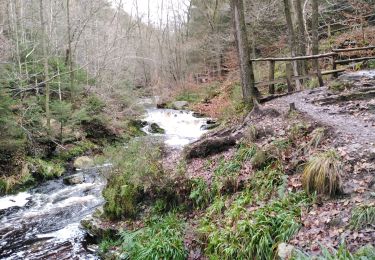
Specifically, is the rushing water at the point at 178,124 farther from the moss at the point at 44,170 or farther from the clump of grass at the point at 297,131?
the clump of grass at the point at 297,131

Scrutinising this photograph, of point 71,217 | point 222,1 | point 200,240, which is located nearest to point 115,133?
point 71,217

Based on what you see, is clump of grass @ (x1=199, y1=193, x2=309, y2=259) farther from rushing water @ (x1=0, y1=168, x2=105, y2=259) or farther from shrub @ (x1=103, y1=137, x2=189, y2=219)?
rushing water @ (x1=0, y1=168, x2=105, y2=259)

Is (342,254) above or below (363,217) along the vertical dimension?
below

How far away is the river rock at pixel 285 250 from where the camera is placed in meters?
4.40

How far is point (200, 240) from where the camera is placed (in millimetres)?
6020

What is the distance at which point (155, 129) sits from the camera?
834 inches

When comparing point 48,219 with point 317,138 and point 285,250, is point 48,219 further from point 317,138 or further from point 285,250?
point 317,138

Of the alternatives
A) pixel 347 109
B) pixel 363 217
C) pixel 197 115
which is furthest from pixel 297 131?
pixel 197 115

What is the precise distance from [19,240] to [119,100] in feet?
44.2

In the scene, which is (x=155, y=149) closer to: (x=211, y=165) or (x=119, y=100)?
(x=211, y=165)

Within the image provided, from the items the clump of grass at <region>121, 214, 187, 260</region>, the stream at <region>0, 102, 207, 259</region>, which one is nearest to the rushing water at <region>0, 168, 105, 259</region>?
the stream at <region>0, 102, 207, 259</region>

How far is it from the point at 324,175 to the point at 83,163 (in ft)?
37.8

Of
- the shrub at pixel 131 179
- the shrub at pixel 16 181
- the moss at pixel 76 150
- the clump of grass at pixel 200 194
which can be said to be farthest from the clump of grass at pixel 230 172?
the moss at pixel 76 150

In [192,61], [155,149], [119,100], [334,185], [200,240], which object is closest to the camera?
[334,185]
